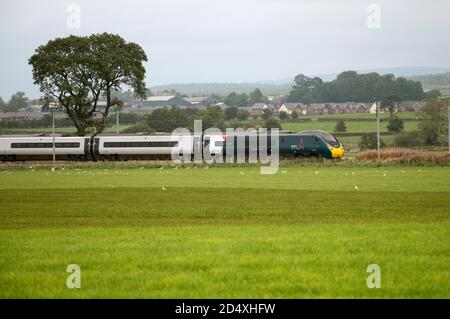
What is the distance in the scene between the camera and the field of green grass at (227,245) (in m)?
11.0

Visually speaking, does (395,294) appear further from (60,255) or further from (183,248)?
(60,255)

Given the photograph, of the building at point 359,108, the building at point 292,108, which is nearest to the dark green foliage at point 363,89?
the building at point 292,108

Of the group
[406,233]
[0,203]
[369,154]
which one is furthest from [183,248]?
[369,154]

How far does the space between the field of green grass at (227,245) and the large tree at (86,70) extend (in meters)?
53.9

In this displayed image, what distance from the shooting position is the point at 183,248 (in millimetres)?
14180

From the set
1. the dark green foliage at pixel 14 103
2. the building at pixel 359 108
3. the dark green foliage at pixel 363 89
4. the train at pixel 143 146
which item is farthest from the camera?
the dark green foliage at pixel 14 103

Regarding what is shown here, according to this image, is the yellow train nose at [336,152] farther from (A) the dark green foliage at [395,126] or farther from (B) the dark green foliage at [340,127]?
(B) the dark green foliage at [340,127]

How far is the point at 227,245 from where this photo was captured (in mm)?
14453

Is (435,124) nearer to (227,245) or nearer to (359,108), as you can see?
(359,108)

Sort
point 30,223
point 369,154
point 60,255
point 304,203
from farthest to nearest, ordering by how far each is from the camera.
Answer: point 369,154
point 304,203
point 30,223
point 60,255

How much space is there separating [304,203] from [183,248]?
10.8m

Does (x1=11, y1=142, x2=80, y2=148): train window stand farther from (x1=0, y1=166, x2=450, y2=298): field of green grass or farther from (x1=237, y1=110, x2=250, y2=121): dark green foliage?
(x1=237, y1=110, x2=250, y2=121): dark green foliage

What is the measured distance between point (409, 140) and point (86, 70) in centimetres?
3598

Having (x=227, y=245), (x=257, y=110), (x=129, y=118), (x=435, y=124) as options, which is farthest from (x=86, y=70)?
(x=257, y=110)
